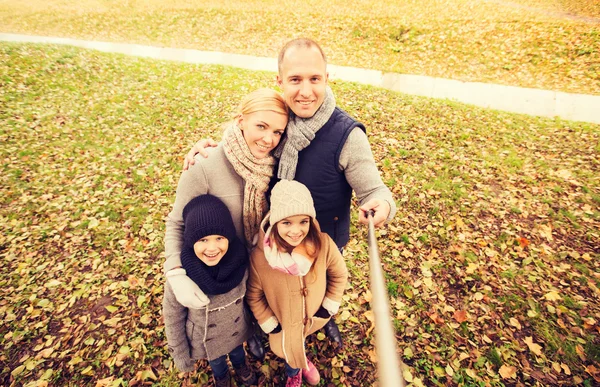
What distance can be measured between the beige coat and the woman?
362mm

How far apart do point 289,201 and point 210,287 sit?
917 millimetres

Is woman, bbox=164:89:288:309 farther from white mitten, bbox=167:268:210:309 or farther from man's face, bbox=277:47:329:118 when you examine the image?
man's face, bbox=277:47:329:118

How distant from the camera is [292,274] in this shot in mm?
2221

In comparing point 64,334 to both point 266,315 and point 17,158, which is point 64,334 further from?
point 17,158

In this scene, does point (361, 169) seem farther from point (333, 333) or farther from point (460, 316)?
point (460, 316)

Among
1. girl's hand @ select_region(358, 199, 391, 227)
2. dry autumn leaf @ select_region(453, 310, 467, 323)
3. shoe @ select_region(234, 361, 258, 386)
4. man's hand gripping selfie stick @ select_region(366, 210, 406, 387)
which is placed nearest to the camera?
man's hand gripping selfie stick @ select_region(366, 210, 406, 387)

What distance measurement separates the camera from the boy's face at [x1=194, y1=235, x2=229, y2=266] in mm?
2158

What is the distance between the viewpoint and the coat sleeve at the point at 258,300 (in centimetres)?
243

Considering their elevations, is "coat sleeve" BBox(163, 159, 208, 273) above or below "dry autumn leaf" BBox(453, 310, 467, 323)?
above

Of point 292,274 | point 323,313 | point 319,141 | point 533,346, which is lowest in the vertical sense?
point 533,346

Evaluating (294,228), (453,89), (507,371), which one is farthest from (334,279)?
(453,89)

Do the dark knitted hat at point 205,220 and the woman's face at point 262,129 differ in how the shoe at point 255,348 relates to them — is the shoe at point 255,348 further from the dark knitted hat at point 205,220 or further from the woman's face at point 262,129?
the woman's face at point 262,129

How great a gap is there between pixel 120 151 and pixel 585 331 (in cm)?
959

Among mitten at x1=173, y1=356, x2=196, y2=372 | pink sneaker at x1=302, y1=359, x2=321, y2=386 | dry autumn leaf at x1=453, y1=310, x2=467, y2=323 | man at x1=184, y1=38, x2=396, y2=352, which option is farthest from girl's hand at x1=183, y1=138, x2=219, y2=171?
dry autumn leaf at x1=453, y1=310, x2=467, y2=323
